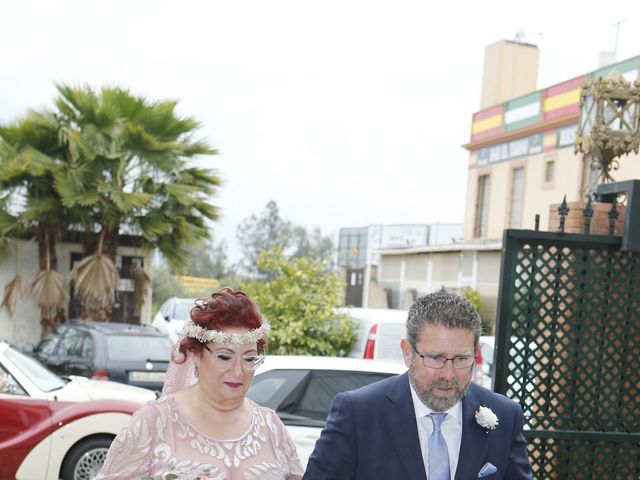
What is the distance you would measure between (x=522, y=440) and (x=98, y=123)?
15.5m

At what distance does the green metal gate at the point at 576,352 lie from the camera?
566cm

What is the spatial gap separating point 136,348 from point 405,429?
9.73 m

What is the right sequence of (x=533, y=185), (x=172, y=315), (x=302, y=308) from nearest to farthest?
1. (x=302, y=308)
2. (x=172, y=315)
3. (x=533, y=185)

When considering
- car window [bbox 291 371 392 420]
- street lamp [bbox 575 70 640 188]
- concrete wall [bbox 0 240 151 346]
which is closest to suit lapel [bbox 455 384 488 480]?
street lamp [bbox 575 70 640 188]

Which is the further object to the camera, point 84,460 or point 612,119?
point 84,460

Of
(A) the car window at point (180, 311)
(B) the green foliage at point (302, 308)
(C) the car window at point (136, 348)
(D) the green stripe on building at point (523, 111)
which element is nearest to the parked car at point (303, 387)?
(B) the green foliage at point (302, 308)

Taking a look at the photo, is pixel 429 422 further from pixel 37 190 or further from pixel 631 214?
pixel 37 190

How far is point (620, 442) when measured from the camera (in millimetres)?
5750

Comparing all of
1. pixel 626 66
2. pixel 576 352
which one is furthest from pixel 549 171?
pixel 576 352

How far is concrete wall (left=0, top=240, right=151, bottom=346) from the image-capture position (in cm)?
1900

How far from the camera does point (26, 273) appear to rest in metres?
19.4

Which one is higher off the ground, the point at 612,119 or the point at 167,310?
the point at 612,119

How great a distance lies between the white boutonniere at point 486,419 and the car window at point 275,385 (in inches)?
162

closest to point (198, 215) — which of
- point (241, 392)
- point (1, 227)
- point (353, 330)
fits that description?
point (1, 227)
